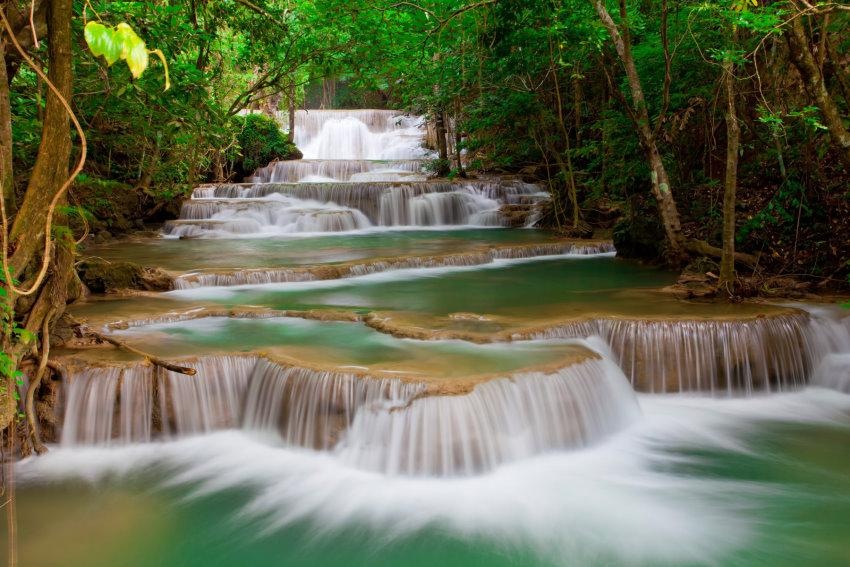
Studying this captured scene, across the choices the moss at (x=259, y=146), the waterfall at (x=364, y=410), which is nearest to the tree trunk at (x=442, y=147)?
the moss at (x=259, y=146)

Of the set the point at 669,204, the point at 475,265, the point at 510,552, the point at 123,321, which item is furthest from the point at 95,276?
the point at 669,204

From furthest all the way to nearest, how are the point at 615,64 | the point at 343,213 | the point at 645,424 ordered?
the point at 343,213, the point at 615,64, the point at 645,424

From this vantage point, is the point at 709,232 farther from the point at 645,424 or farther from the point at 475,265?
the point at 645,424

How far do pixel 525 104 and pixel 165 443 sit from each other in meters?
9.92

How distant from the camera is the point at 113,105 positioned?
332 inches

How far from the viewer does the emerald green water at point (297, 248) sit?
36.7 feet

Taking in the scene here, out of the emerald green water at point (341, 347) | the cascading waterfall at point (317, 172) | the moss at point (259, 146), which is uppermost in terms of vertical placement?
the moss at point (259, 146)

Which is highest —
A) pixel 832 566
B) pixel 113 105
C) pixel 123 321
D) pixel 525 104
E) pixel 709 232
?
pixel 525 104

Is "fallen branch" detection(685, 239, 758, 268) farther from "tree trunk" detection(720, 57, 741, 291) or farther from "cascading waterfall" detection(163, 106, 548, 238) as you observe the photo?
"cascading waterfall" detection(163, 106, 548, 238)

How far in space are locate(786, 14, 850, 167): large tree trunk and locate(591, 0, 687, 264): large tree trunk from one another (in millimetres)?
2595

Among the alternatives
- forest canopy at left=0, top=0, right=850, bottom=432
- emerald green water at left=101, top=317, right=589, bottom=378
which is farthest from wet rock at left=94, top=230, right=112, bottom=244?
emerald green water at left=101, top=317, right=589, bottom=378

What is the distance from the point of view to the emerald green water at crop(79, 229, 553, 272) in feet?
36.7

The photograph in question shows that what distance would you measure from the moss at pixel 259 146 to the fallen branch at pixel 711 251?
17.2 metres

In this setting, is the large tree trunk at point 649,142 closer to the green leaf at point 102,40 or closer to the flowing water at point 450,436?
the flowing water at point 450,436
